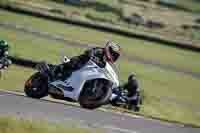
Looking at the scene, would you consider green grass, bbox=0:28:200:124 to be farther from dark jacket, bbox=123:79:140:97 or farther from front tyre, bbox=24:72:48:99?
front tyre, bbox=24:72:48:99

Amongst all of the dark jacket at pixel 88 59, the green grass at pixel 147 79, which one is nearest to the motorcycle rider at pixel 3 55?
the green grass at pixel 147 79

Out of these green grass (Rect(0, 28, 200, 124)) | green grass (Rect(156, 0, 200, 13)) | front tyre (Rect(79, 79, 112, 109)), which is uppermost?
green grass (Rect(156, 0, 200, 13))

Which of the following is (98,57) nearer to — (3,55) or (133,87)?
(3,55)

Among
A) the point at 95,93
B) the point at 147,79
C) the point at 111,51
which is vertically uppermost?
the point at 111,51

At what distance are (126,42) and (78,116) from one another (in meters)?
19.7

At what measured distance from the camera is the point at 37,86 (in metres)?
14.8

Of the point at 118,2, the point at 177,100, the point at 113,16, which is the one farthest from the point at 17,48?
the point at 118,2

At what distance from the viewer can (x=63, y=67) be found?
576 inches

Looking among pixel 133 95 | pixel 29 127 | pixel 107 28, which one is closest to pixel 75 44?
pixel 107 28

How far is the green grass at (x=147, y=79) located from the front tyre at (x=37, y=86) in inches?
89.1

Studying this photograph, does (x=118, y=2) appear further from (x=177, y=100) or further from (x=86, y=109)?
(x=86, y=109)

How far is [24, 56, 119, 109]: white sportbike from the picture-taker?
1401cm

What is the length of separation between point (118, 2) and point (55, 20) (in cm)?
2285

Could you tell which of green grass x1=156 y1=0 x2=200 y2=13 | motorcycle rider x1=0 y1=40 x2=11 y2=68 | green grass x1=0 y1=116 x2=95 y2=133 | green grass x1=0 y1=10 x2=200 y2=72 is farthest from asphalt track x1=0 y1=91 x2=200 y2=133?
green grass x1=156 y1=0 x2=200 y2=13
